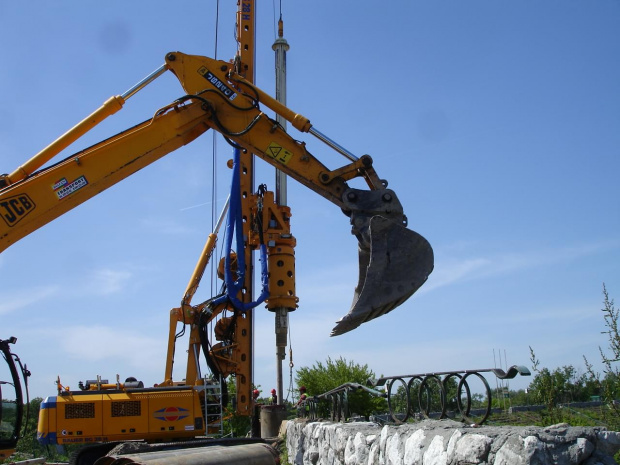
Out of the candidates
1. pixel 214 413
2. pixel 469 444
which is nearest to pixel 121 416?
pixel 214 413

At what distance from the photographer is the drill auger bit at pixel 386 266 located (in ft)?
32.3

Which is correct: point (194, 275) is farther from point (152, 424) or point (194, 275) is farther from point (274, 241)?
point (152, 424)

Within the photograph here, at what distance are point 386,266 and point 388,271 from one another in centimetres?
8

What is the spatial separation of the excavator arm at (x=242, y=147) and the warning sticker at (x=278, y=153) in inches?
0.7

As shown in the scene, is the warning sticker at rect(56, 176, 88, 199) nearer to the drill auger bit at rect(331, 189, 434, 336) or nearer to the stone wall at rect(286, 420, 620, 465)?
the drill auger bit at rect(331, 189, 434, 336)

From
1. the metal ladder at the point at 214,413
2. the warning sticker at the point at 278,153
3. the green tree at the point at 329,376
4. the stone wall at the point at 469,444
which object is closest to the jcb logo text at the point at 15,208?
the warning sticker at the point at 278,153

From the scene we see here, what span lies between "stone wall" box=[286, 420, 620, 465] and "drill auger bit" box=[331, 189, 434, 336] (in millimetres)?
1695

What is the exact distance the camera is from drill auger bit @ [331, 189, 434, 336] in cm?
986

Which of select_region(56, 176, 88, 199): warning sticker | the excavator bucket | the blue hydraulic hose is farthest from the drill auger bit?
the blue hydraulic hose

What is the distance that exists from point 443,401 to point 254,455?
440 cm

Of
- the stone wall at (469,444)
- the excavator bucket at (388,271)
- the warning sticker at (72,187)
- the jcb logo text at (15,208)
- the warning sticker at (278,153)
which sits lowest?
the stone wall at (469,444)

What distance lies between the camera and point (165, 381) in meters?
→ 16.2

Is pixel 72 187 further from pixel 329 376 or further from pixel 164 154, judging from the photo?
pixel 329 376

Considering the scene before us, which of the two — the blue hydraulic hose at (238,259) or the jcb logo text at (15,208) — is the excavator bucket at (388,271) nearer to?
the jcb logo text at (15,208)
